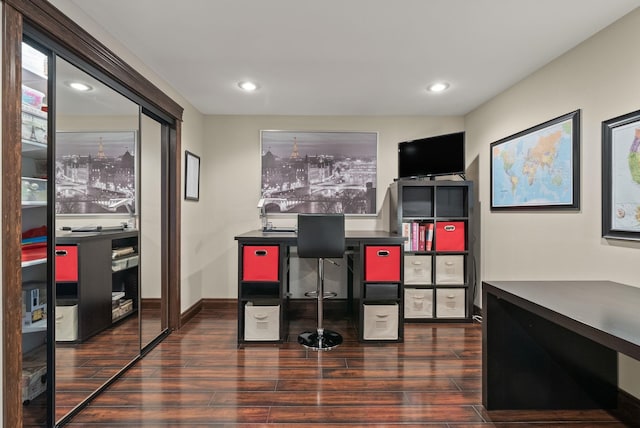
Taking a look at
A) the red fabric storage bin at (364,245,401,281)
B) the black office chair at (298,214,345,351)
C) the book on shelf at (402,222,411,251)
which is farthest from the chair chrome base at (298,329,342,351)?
the book on shelf at (402,222,411,251)

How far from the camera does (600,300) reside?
1689 millimetres

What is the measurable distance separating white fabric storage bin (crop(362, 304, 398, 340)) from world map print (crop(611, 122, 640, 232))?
177cm

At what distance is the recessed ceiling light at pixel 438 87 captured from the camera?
3.10 m

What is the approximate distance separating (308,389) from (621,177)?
7.80ft

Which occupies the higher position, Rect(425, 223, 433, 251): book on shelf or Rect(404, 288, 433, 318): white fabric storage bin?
Rect(425, 223, 433, 251): book on shelf

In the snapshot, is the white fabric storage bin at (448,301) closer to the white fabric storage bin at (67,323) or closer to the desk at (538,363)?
the desk at (538,363)

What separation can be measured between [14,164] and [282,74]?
6.53 feet

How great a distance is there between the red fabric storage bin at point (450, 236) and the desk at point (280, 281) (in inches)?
30.4

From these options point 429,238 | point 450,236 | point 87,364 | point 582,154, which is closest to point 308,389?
point 87,364

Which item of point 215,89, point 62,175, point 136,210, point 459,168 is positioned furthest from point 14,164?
point 459,168

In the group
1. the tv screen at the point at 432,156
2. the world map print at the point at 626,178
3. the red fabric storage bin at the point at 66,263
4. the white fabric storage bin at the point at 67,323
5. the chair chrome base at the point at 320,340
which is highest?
the tv screen at the point at 432,156

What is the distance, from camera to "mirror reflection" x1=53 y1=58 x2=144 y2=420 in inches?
75.6

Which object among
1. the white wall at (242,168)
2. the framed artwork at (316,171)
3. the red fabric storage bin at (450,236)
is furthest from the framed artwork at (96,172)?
the red fabric storage bin at (450,236)

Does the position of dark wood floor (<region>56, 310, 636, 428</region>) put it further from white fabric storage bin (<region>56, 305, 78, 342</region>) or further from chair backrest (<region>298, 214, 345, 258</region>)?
chair backrest (<region>298, 214, 345, 258</region>)
